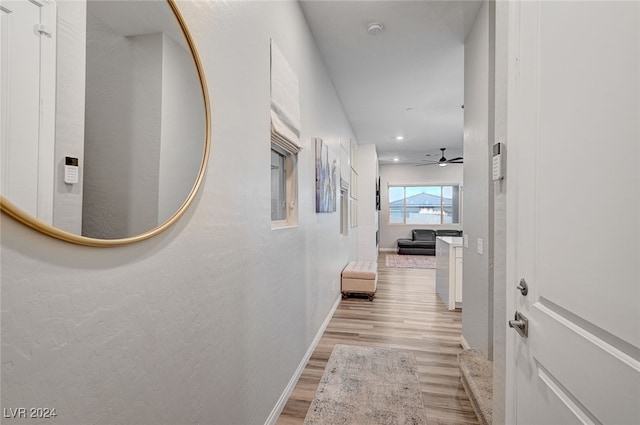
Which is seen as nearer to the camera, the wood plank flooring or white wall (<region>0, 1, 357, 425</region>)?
white wall (<region>0, 1, 357, 425</region>)

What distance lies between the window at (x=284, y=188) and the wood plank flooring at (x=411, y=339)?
121 cm

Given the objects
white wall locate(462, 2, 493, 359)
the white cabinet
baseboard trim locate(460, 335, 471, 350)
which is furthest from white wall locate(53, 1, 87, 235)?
the white cabinet

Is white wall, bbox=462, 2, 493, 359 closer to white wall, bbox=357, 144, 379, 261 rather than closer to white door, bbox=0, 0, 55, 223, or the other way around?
white door, bbox=0, 0, 55, 223

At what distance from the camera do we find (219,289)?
48.9 inches

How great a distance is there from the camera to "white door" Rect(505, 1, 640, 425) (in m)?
0.62

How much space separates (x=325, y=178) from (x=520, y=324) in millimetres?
2270

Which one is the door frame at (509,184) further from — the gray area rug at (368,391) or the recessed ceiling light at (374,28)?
the recessed ceiling light at (374,28)

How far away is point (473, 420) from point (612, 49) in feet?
6.66

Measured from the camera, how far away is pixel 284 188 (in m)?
2.29

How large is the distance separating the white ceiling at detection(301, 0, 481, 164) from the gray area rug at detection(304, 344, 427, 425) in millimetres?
2891

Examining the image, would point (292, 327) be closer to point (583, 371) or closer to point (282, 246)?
point (282, 246)

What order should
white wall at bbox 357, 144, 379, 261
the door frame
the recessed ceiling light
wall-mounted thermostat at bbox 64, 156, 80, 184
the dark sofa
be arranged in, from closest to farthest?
wall-mounted thermostat at bbox 64, 156, 80, 184, the door frame, the recessed ceiling light, white wall at bbox 357, 144, 379, 261, the dark sofa

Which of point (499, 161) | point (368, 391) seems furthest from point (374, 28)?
point (368, 391)

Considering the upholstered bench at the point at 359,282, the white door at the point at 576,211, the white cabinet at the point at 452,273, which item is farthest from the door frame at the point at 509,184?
the upholstered bench at the point at 359,282
